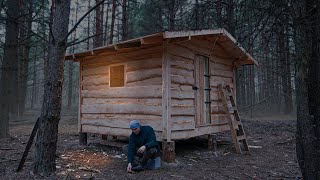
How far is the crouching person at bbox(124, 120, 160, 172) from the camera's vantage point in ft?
22.8

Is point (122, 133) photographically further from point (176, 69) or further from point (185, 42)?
point (185, 42)

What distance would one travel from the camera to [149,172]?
272 inches

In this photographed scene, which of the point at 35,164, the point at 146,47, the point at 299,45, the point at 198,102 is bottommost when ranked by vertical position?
the point at 35,164

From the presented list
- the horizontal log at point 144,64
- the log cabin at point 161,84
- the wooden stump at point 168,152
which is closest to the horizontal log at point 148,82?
the log cabin at point 161,84

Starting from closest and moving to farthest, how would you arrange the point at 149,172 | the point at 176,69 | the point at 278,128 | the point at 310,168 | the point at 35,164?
the point at 310,168
the point at 35,164
the point at 149,172
the point at 176,69
the point at 278,128

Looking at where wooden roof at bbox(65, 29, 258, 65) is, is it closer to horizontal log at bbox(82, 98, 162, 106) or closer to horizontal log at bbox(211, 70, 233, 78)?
horizontal log at bbox(211, 70, 233, 78)

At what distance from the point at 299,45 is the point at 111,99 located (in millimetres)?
6164

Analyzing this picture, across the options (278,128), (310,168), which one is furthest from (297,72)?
(278,128)

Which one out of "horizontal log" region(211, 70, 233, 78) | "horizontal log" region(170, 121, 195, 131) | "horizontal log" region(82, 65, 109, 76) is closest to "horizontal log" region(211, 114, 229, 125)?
"horizontal log" region(170, 121, 195, 131)

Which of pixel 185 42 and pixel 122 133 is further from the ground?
pixel 185 42

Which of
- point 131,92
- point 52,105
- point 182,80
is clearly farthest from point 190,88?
point 52,105

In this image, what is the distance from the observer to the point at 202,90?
9477mm

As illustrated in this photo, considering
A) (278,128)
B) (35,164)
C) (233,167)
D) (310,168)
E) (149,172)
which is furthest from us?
(278,128)

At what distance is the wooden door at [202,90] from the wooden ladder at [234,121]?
67 cm
